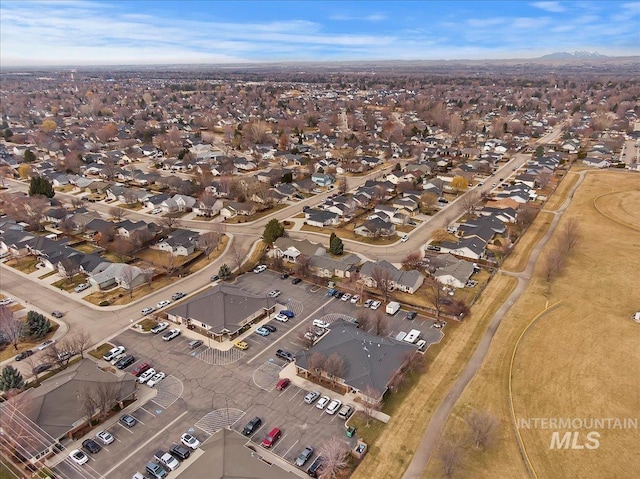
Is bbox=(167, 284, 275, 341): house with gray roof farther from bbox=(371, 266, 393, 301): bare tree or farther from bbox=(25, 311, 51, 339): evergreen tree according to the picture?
bbox=(371, 266, 393, 301): bare tree

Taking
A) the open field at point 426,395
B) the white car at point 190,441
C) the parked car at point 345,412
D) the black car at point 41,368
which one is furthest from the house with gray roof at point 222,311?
the open field at point 426,395

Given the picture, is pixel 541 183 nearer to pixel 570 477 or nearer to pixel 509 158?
pixel 509 158

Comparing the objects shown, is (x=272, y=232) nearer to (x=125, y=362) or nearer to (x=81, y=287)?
(x=81, y=287)

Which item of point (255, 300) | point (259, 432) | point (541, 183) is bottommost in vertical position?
point (259, 432)

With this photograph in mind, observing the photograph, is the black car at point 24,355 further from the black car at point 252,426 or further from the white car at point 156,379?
the black car at point 252,426

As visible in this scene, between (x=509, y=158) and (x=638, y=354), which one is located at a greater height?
(x=509, y=158)

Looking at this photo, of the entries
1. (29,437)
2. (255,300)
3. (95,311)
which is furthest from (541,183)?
(29,437)

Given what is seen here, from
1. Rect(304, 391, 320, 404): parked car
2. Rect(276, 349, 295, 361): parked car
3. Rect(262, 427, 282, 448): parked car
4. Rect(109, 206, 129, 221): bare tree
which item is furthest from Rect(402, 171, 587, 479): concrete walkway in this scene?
Rect(109, 206, 129, 221): bare tree
